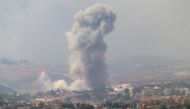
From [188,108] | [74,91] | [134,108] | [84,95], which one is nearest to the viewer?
[188,108]

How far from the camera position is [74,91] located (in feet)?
653

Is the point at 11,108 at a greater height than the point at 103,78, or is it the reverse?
the point at 103,78

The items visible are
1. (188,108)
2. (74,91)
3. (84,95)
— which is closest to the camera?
(188,108)

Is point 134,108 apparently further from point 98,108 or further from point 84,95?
point 84,95

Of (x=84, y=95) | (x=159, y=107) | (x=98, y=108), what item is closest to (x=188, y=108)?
(x=159, y=107)

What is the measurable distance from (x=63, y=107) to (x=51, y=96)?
71.9m

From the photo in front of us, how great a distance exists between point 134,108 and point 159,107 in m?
5.13

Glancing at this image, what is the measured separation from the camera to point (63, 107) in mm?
118438

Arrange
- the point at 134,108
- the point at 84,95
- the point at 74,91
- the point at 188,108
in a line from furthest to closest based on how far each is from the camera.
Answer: the point at 74,91
the point at 84,95
the point at 134,108
the point at 188,108

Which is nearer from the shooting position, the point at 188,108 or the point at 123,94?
the point at 188,108

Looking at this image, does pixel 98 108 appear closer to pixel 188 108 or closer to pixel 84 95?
pixel 188 108

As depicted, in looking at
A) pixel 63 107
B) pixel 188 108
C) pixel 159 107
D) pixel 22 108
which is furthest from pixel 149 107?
pixel 22 108

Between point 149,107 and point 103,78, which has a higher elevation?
point 103,78

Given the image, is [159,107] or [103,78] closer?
[159,107]
